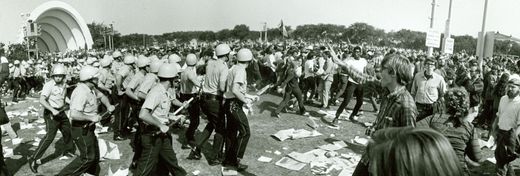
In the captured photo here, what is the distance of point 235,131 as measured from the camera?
21.2 feet

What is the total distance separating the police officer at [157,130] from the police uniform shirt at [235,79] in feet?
3.57

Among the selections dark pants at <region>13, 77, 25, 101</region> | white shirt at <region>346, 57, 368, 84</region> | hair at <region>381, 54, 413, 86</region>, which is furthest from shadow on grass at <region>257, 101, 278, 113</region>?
dark pants at <region>13, 77, 25, 101</region>

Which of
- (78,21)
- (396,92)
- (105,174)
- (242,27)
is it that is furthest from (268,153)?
(242,27)

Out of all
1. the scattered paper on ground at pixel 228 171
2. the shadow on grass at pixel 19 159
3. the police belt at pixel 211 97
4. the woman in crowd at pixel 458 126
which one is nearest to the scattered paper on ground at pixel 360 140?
the scattered paper on ground at pixel 228 171

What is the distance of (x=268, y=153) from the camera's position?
7.65 meters

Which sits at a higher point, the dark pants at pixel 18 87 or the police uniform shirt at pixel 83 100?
the police uniform shirt at pixel 83 100

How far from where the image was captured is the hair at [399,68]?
130 inches

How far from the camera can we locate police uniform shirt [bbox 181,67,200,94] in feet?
25.5

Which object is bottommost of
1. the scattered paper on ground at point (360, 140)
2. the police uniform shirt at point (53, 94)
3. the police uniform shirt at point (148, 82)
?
the scattered paper on ground at point (360, 140)

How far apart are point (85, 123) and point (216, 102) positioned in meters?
2.03

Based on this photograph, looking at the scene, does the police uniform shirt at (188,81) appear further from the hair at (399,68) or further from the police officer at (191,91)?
the hair at (399,68)

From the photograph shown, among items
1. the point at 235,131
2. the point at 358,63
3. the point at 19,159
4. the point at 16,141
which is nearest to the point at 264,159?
the point at 235,131

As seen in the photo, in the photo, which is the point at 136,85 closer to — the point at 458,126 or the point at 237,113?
the point at 237,113

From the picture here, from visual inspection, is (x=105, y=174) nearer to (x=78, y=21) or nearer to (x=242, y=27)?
(x=78, y=21)
